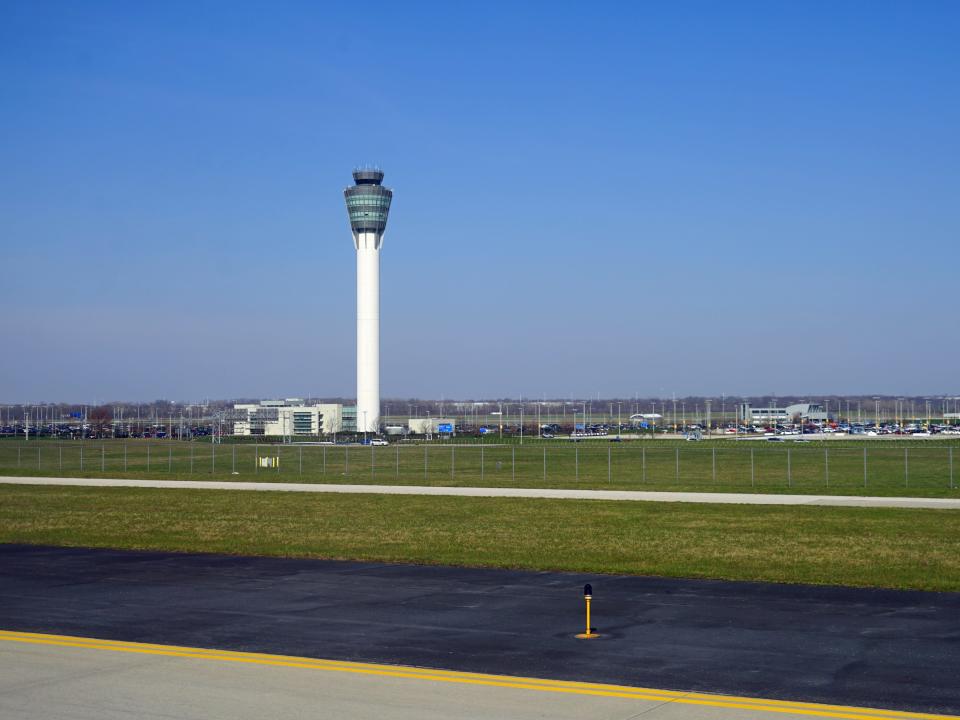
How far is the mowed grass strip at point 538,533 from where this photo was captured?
26953 millimetres

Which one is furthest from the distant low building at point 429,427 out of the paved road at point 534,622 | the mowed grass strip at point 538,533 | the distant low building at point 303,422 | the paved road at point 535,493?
the paved road at point 534,622

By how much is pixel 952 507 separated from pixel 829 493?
26.9ft

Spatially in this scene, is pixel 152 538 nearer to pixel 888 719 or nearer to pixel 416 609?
pixel 416 609

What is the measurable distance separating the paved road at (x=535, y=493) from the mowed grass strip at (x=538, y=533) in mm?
2716

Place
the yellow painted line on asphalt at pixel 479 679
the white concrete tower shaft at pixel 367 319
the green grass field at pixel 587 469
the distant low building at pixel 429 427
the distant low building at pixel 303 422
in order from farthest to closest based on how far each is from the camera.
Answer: the distant low building at pixel 303 422 < the distant low building at pixel 429 427 < the white concrete tower shaft at pixel 367 319 < the green grass field at pixel 587 469 < the yellow painted line on asphalt at pixel 479 679

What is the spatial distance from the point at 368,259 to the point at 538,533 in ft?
405

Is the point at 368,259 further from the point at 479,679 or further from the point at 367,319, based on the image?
the point at 479,679

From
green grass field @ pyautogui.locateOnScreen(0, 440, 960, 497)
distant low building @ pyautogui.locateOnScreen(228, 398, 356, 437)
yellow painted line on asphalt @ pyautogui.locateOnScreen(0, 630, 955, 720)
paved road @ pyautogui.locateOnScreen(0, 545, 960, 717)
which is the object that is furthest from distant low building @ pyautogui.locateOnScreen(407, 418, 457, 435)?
yellow painted line on asphalt @ pyautogui.locateOnScreen(0, 630, 955, 720)

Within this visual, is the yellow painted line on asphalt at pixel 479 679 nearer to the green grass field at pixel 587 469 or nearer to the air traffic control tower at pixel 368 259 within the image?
the green grass field at pixel 587 469

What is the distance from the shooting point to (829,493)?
161 feet

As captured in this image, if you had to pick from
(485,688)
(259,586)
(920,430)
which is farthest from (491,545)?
(920,430)

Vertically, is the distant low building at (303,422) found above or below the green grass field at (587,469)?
above

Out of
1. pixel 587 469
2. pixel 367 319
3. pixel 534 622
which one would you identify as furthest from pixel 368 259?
pixel 534 622

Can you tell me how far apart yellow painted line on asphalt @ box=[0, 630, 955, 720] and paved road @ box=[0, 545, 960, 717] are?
1.07ft
